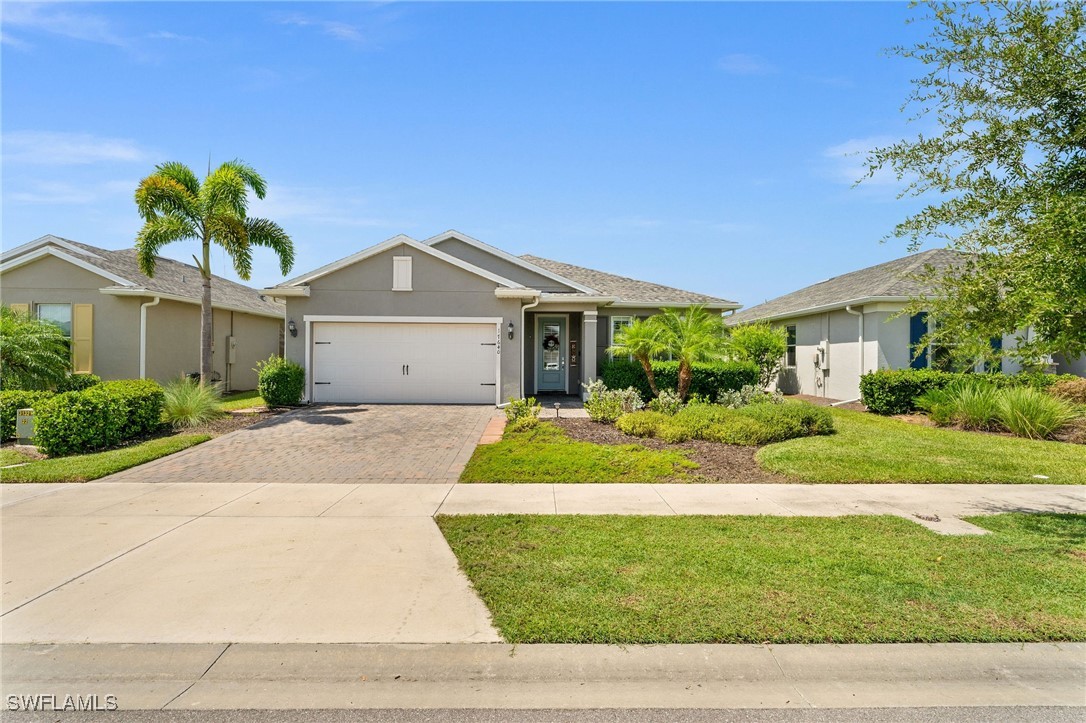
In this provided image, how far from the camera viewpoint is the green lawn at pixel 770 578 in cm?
397

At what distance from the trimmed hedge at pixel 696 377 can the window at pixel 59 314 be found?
1526 cm

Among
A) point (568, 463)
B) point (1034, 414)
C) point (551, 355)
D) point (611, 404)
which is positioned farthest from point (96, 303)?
point (1034, 414)

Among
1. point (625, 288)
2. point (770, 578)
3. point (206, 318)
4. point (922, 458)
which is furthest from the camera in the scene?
point (625, 288)

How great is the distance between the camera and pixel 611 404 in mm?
13508

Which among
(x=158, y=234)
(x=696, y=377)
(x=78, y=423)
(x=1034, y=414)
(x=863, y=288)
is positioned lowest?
(x=78, y=423)

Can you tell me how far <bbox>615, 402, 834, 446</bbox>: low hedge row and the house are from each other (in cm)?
354

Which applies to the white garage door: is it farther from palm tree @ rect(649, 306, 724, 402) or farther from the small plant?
palm tree @ rect(649, 306, 724, 402)

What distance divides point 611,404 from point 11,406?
39.4 feet

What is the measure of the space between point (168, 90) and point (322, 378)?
7.67 meters

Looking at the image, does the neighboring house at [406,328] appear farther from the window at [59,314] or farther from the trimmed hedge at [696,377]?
the window at [59,314]

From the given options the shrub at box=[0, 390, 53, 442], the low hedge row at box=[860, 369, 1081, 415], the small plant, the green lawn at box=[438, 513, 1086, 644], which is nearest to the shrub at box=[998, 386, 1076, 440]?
the low hedge row at box=[860, 369, 1081, 415]

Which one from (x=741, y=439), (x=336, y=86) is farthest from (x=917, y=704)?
(x=336, y=86)

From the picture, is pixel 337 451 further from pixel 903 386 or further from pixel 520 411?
pixel 903 386

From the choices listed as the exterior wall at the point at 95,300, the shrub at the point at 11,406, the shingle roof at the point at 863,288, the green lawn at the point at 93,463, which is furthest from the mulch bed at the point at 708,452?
the exterior wall at the point at 95,300
